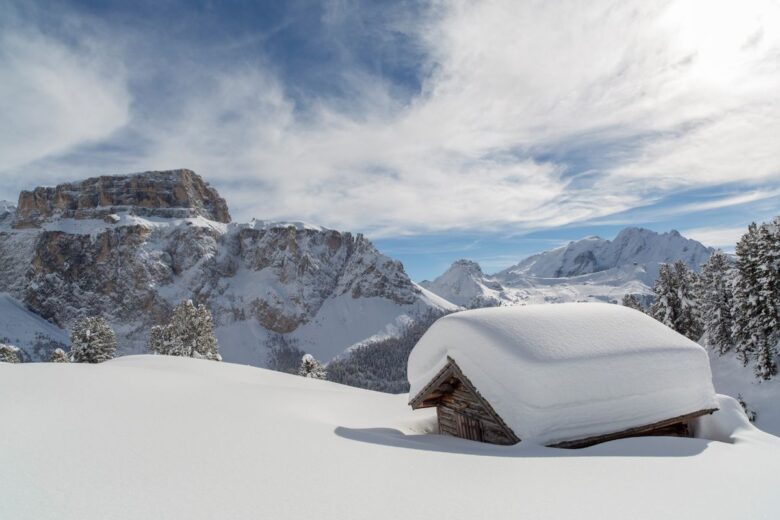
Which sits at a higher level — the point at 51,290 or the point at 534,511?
the point at 51,290

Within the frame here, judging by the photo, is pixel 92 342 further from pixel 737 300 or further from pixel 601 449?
pixel 737 300

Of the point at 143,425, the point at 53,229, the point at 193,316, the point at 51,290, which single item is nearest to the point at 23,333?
the point at 51,290

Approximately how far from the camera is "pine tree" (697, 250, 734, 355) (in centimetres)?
3372

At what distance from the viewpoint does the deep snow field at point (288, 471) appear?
3.16 metres

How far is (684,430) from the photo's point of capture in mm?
8992

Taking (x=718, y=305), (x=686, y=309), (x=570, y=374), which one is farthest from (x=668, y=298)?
(x=570, y=374)

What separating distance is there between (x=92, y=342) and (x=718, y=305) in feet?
171

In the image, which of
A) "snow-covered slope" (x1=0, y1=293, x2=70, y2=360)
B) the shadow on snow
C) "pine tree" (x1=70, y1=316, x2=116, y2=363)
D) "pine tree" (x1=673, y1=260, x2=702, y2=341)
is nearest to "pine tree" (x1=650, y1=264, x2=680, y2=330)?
"pine tree" (x1=673, y1=260, x2=702, y2=341)

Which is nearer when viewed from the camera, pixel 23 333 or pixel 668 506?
pixel 668 506

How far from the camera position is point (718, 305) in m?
34.3

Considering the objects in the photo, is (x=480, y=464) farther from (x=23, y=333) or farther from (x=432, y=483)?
(x=23, y=333)

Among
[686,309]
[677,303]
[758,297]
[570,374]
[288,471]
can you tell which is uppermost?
[677,303]

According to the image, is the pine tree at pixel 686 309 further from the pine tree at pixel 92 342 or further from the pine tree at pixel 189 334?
the pine tree at pixel 92 342

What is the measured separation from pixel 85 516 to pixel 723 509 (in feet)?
16.9
